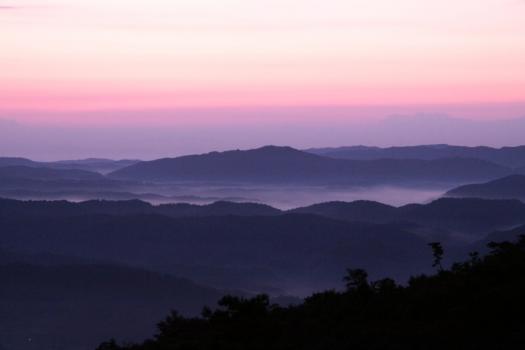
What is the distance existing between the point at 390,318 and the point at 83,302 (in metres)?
90.0

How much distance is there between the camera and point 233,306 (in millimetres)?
21609

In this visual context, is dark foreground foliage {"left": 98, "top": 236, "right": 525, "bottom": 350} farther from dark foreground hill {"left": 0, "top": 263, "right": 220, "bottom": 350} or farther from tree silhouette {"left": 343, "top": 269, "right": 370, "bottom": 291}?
dark foreground hill {"left": 0, "top": 263, "right": 220, "bottom": 350}

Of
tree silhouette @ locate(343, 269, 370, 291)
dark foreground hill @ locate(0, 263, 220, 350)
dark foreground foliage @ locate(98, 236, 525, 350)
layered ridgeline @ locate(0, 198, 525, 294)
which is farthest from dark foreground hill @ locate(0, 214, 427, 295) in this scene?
dark foreground foliage @ locate(98, 236, 525, 350)

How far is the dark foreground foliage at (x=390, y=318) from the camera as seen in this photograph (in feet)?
59.9

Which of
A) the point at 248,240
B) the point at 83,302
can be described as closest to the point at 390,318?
the point at 83,302

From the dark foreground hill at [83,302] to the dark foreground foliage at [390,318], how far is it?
63100mm

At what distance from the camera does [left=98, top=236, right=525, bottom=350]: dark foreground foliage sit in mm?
18250

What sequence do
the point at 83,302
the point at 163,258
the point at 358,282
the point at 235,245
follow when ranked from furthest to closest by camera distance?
the point at 235,245, the point at 163,258, the point at 83,302, the point at 358,282

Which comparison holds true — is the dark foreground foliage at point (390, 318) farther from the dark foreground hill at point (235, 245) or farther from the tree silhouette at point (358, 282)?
the dark foreground hill at point (235, 245)

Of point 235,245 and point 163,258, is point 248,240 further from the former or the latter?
point 163,258

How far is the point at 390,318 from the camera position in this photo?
21.0 m

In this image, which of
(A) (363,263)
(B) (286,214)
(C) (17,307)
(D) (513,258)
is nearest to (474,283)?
(D) (513,258)

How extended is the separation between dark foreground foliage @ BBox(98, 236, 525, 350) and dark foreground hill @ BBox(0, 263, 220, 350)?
207 ft

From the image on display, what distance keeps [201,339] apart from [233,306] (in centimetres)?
132
